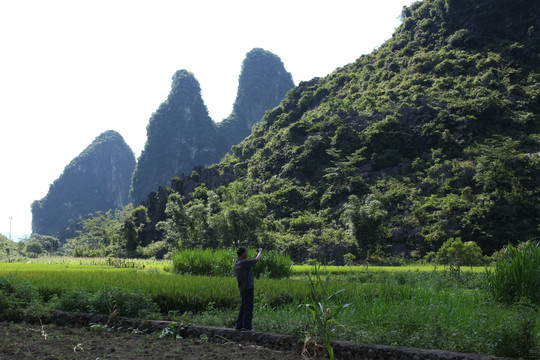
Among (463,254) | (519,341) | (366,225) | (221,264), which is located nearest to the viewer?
(519,341)

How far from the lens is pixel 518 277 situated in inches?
354

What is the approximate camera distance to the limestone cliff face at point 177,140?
147 metres

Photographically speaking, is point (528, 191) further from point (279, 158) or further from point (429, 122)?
point (279, 158)

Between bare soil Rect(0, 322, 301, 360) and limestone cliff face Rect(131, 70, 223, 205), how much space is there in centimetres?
14060

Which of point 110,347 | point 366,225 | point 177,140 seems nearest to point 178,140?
point 177,140

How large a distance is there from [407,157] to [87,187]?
16348 cm

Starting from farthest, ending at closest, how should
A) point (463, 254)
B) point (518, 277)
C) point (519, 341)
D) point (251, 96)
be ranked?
point (251, 96) < point (463, 254) < point (518, 277) < point (519, 341)

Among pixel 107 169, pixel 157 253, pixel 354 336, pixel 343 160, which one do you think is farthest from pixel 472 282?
pixel 107 169

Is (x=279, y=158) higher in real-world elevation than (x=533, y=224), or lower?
higher

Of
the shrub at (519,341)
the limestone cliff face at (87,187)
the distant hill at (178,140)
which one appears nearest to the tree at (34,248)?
the distant hill at (178,140)

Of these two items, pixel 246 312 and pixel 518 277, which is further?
pixel 518 277

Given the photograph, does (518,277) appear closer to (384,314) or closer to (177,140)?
(384,314)

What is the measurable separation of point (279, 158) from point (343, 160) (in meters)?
12.7

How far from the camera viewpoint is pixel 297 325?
7328mm
